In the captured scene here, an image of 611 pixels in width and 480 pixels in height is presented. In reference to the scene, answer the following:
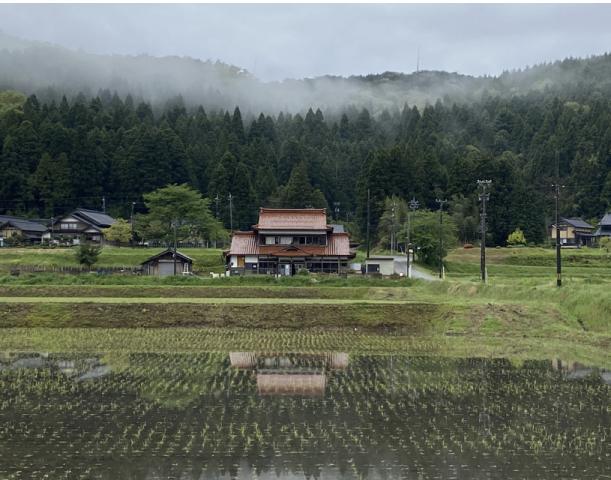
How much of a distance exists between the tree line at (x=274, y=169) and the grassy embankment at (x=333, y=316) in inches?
1327

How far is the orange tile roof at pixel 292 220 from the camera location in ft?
166

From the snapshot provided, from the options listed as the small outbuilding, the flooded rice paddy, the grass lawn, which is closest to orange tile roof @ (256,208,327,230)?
the grass lawn

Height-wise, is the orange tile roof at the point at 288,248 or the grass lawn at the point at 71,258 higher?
the orange tile roof at the point at 288,248

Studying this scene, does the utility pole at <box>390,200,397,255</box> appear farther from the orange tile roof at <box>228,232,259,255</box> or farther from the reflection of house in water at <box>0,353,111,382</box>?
the reflection of house in water at <box>0,353,111,382</box>

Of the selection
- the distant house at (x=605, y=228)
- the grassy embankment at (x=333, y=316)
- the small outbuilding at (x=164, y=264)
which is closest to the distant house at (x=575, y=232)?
the distant house at (x=605, y=228)

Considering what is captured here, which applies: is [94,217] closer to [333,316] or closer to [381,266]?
[381,266]

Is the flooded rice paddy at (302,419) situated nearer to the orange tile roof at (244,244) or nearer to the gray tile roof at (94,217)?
the orange tile roof at (244,244)

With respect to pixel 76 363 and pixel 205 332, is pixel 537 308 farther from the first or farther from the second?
pixel 76 363

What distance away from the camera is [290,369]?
19875 millimetres

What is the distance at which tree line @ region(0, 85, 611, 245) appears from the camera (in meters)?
72.4

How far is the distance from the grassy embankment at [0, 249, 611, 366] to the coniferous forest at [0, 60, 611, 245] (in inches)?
1325

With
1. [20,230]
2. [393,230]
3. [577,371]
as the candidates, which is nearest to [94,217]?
[20,230]

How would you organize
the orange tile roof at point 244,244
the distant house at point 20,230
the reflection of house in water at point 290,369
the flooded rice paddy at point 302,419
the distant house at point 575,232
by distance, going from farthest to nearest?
1. the distant house at point 575,232
2. the distant house at point 20,230
3. the orange tile roof at point 244,244
4. the reflection of house in water at point 290,369
5. the flooded rice paddy at point 302,419

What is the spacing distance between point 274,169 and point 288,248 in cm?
3963
